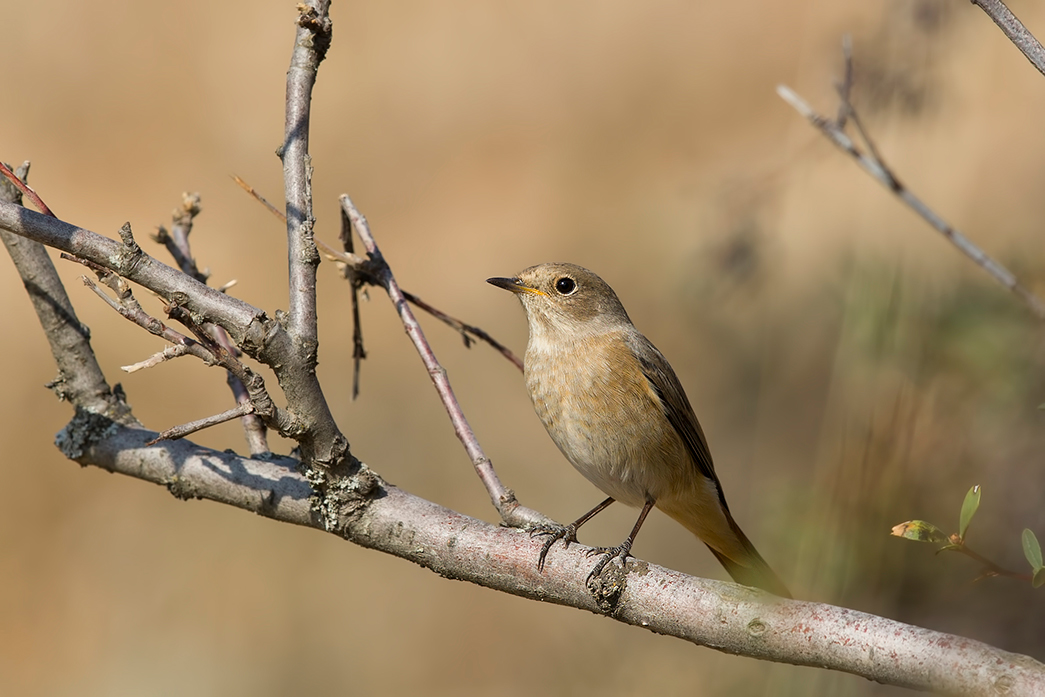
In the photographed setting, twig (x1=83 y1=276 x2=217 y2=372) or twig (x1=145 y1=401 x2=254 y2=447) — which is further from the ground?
twig (x1=83 y1=276 x2=217 y2=372)

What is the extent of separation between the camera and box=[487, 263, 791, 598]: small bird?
11.5ft

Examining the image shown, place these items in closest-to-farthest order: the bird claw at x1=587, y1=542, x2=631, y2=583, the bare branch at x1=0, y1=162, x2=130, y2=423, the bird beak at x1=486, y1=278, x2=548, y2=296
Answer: the bird claw at x1=587, y1=542, x2=631, y2=583, the bare branch at x1=0, y1=162, x2=130, y2=423, the bird beak at x1=486, y1=278, x2=548, y2=296

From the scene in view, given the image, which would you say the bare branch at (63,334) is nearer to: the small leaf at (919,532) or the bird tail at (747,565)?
the small leaf at (919,532)

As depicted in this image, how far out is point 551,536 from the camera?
94.3 inches

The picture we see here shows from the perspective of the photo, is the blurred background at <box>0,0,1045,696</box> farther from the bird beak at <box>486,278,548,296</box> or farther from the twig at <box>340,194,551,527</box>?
the twig at <box>340,194,551,527</box>

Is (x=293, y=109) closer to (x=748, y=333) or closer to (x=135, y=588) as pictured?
(x=748, y=333)

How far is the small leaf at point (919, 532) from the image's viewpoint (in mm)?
1786

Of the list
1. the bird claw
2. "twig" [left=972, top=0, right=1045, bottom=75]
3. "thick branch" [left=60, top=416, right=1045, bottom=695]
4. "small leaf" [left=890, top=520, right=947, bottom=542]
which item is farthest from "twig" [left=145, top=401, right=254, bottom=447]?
"twig" [left=972, top=0, right=1045, bottom=75]

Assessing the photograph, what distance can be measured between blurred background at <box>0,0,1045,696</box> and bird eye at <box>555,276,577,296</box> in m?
0.60

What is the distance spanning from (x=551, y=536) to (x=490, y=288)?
5337 millimetres

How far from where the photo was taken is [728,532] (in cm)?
379

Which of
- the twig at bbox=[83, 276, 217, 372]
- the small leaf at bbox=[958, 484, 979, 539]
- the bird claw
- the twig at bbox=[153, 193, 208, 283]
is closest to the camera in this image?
the small leaf at bbox=[958, 484, 979, 539]

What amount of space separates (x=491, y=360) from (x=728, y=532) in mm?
3838

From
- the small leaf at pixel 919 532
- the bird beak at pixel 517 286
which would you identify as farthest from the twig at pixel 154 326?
the bird beak at pixel 517 286
